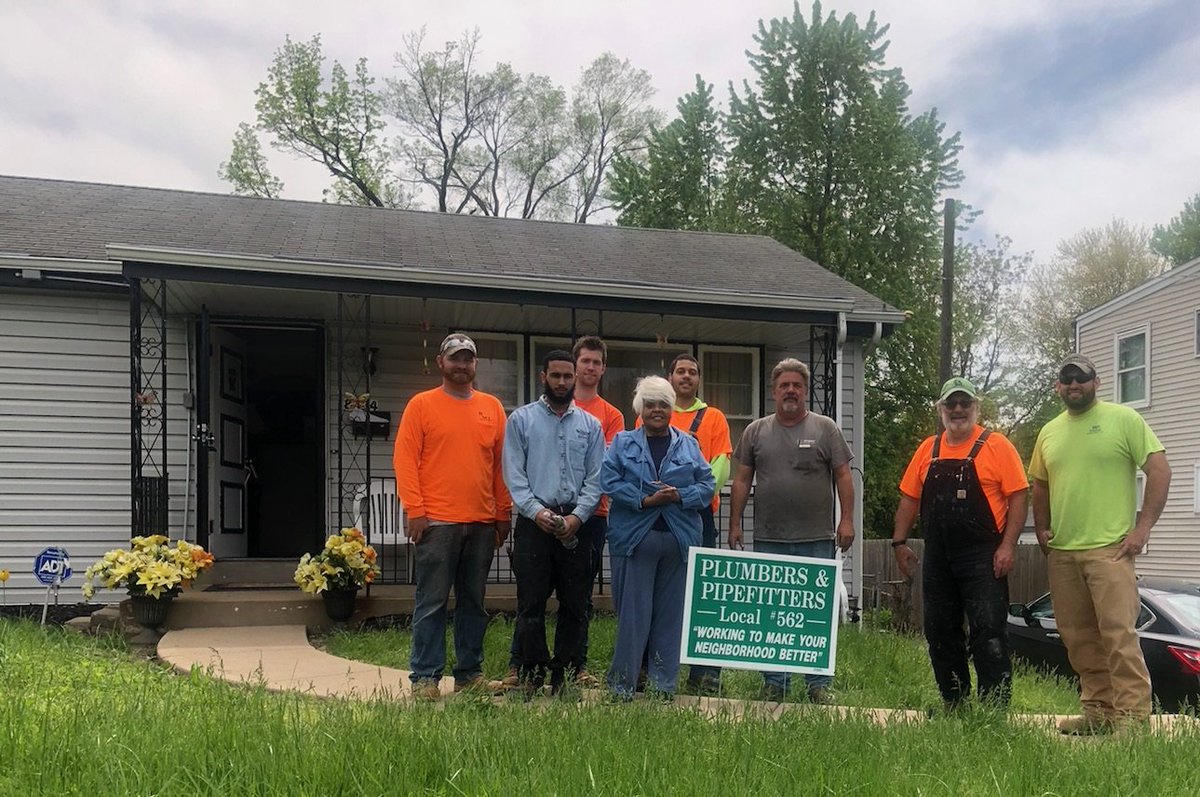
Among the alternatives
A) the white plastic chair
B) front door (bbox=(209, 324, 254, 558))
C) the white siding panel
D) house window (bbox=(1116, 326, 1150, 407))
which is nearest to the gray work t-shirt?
the white plastic chair

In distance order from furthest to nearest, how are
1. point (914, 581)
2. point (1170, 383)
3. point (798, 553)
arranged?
point (1170, 383) < point (914, 581) < point (798, 553)

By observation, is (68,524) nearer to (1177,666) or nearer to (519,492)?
(519,492)

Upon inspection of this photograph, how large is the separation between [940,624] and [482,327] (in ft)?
18.8

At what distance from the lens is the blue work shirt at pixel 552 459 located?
4.30m

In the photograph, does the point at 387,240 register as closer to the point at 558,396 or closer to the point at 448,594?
the point at 558,396

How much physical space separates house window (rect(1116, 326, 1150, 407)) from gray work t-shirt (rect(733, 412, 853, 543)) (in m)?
15.2

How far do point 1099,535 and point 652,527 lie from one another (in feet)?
6.94

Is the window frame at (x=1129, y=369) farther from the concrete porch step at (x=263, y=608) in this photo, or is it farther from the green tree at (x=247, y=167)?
the green tree at (x=247, y=167)

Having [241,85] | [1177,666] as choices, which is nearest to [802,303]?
[1177,666]

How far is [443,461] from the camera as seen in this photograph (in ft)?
14.4

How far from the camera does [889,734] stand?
334cm

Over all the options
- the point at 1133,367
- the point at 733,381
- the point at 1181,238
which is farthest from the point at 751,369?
the point at 1181,238

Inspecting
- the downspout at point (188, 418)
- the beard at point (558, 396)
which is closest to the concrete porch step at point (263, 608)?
the downspout at point (188, 418)

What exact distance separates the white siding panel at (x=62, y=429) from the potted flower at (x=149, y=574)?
5.80ft
